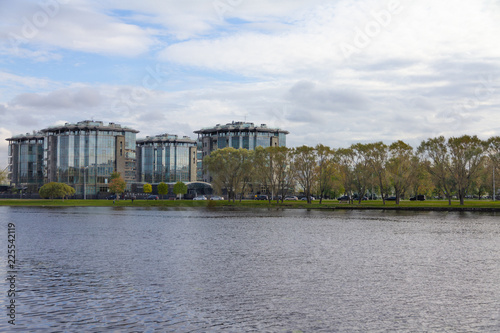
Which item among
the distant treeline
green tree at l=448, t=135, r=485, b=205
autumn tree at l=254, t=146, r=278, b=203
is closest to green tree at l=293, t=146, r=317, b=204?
the distant treeline

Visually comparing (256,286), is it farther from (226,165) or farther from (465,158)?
(226,165)

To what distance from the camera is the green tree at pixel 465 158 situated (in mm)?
112625

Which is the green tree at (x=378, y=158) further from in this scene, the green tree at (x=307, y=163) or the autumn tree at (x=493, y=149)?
the autumn tree at (x=493, y=149)

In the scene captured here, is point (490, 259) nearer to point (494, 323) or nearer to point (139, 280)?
point (494, 323)

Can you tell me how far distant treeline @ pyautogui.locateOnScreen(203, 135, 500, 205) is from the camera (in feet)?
375

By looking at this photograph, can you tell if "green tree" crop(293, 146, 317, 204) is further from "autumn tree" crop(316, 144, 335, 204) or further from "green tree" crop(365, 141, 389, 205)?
"green tree" crop(365, 141, 389, 205)

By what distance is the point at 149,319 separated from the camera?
Result: 1777cm

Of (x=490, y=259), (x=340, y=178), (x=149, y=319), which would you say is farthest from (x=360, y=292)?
(x=340, y=178)

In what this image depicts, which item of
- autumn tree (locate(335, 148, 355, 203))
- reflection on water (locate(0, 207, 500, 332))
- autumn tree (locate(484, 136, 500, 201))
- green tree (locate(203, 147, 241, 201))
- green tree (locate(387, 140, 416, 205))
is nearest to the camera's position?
reflection on water (locate(0, 207, 500, 332))

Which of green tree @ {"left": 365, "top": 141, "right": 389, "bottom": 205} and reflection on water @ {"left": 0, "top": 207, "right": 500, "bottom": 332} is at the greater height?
green tree @ {"left": 365, "top": 141, "right": 389, "bottom": 205}

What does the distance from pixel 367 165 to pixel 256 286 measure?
106105mm

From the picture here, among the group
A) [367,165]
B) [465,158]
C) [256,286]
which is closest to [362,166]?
[367,165]

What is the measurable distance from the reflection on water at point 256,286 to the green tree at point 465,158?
250 ft

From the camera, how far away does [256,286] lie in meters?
23.9
